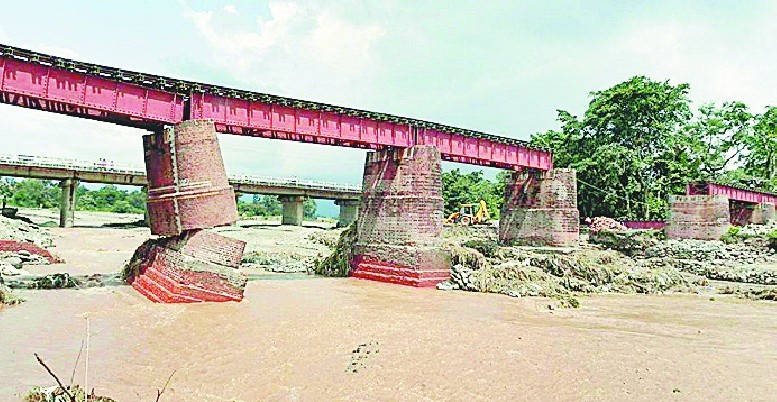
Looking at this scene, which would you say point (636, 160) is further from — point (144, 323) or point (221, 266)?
point (144, 323)

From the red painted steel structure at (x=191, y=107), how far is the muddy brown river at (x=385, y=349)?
5493 millimetres

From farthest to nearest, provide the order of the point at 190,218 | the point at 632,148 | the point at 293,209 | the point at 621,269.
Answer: the point at 293,209
the point at 632,148
the point at 621,269
the point at 190,218

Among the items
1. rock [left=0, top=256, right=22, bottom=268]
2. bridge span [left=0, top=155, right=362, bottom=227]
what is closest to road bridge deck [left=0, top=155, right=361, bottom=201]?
bridge span [left=0, top=155, right=362, bottom=227]

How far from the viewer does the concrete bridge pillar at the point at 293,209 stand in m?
64.8

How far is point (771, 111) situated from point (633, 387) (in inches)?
2288


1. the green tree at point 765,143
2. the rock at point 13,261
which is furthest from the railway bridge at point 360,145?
the green tree at point 765,143

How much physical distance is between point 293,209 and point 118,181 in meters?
18.6

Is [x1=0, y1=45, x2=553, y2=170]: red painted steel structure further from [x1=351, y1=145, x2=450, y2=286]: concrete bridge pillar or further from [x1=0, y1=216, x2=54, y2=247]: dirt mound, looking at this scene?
[x1=0, y1=216, x2=54, y2=247]: dirt mound

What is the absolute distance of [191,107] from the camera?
19.0 metres

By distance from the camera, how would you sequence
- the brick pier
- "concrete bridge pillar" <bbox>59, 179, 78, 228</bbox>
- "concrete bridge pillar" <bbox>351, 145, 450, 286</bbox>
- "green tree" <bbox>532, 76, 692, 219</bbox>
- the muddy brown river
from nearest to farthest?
the muddy brown river → "concrete bridge pillar" <bbox>351, 145, 450, 286</bbox> → the brick pier → "green tree" <bbox>532, 76, 692, 219</bbox> → "concrete bridge pillar" <bbox>59, 179, 78, 228</bbox>

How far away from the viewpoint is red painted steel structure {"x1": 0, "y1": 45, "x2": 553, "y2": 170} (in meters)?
16.3

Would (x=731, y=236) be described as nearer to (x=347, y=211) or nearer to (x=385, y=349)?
→ (x=385, y=349)

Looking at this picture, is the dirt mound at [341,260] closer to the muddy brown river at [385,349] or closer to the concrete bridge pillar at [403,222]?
the concrete bridge pillar at [403,222]

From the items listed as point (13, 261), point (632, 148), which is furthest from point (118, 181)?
point (632, 148)
